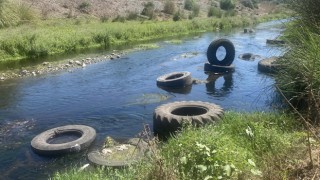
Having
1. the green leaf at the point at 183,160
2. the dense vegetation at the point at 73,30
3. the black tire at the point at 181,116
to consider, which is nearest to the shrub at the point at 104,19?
the dense vegetation at the point at 73,30

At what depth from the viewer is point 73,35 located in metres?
26.3

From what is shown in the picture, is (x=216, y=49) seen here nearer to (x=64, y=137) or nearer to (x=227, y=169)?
(x=64, y=137)

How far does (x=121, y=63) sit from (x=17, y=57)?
6529 mm

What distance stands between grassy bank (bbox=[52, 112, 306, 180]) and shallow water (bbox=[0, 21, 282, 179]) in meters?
2.46

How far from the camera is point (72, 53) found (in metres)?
24.0

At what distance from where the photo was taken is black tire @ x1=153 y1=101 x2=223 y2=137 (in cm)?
962

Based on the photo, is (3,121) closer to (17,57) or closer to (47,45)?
(17,57)

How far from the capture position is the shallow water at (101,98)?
927cm

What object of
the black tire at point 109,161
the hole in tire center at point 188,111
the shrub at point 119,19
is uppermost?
the shrub at point 119,19

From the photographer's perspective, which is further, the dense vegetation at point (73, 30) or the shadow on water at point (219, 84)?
the dense vegetation at point (73, 30)

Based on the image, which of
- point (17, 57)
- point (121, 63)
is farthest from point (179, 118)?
point (17, 57)

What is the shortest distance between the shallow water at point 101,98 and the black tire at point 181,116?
0.79 metres

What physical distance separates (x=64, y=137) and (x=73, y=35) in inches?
687

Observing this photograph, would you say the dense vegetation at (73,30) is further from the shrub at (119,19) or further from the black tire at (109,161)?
the black tire at (109,161)
